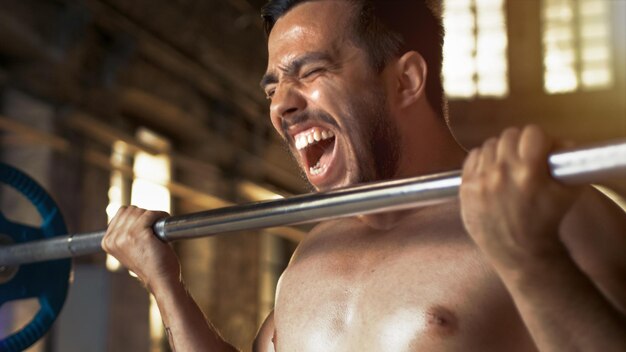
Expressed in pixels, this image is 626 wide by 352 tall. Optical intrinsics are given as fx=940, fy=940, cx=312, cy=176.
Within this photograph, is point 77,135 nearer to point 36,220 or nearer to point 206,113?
point 36,220

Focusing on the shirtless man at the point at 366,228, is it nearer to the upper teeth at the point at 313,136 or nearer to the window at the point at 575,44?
the upper teeth at the point at 313,136

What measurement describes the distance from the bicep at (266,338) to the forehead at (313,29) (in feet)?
1.53

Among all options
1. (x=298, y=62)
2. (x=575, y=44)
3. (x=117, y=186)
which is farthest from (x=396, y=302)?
(x=575, y=44)

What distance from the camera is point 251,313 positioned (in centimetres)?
638

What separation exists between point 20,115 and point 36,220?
1.72 feet

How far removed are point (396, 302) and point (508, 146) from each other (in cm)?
44

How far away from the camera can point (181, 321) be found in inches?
63.4

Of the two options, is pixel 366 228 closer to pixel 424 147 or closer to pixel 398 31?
Answer: pixel 424 147

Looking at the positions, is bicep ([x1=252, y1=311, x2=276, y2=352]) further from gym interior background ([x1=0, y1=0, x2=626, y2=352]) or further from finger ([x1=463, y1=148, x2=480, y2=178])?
finger ([x1=463, y1=148, x2=480, y2=178])

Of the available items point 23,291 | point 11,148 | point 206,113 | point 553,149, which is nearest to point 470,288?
point 553,149

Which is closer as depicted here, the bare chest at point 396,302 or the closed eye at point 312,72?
the bare chest at point 396,302

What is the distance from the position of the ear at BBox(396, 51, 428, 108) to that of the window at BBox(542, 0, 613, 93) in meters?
8.01

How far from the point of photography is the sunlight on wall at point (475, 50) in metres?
9.38

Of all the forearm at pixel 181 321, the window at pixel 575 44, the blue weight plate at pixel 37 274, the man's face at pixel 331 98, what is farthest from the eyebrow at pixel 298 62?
the window at pixel 575 44
